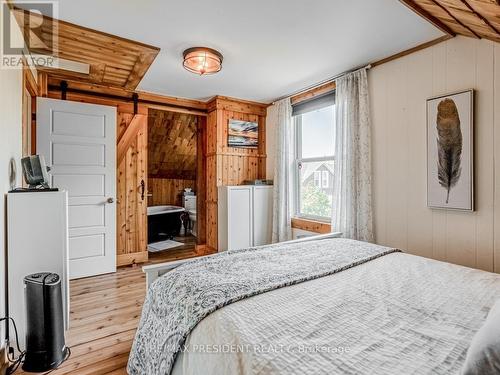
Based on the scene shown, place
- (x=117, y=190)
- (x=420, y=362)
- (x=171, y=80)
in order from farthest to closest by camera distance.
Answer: (x=117, y=190) < (x=171, y=80) < (x=420, y=362)

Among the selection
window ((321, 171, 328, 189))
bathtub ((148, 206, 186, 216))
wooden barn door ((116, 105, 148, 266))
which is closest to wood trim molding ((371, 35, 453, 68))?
window ((321, 171, 328, 189))

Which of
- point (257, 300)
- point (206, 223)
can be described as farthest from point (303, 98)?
point (257, 300)

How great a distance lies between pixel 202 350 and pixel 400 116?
2.69m

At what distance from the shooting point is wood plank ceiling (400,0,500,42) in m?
1.56

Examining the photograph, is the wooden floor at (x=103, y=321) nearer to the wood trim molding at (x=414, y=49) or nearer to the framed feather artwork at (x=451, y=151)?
the framed feather artwork at (x=451, y=151)

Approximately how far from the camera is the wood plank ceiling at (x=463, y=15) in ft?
5.13

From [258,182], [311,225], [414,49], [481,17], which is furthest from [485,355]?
[258,182]

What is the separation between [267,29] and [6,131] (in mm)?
2093

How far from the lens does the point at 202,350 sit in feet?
3.39

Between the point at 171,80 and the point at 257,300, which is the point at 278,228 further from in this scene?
the point at 257,300

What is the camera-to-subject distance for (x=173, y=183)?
23.2 feet

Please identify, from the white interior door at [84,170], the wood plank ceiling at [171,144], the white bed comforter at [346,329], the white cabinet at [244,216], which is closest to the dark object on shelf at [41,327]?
the white bed comforter at [346,329]

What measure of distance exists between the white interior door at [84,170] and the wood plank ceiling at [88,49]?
0.47 m

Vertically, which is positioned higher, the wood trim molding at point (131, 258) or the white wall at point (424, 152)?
the white wall at point (424, 152)
